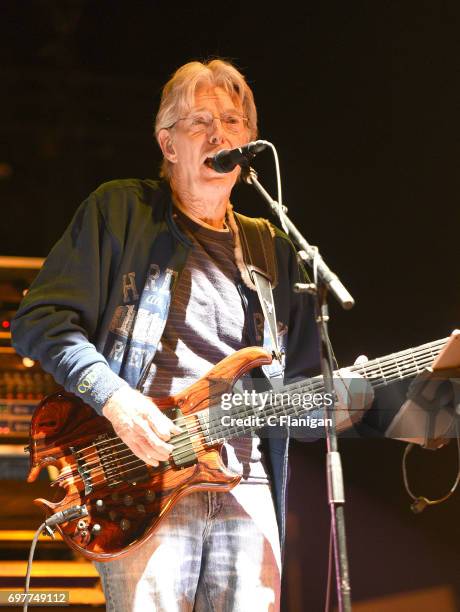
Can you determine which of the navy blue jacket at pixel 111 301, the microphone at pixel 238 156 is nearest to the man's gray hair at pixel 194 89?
the navy blue jacket at pixel 111 301

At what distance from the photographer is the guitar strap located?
2.16m

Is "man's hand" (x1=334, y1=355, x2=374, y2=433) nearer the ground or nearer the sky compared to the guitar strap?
nearer the ground

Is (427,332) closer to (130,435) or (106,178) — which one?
(106,178)

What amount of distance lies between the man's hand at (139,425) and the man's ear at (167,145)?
0.82m

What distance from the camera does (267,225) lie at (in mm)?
2420

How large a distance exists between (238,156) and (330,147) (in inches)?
54.3

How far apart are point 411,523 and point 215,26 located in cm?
208

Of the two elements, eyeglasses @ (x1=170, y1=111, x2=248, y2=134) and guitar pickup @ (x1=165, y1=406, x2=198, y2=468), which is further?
eyeglasses @ (x1=170, y1=111, x2=248, y2=134)

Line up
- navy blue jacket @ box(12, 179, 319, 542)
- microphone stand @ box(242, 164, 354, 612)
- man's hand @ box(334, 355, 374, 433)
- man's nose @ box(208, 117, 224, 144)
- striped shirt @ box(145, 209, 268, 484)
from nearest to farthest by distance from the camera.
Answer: microphone stand @ box(242, 164, 354, 612) → navy blue jacket @ box(12, 179, 319, 542) → striped shirt @ box(145, 209, 268, 484) → man's hand @ box(334, 355, 374, 433) → man's nose @ box(208, 117, 224, 144)

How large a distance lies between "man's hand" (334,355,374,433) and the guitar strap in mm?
173

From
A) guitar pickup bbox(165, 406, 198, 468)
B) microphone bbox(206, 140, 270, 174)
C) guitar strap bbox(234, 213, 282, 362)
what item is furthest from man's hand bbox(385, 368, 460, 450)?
microphone bbox(206, 140, 270, 174)

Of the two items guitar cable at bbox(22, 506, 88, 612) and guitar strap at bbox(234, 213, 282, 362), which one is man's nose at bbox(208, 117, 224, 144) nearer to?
guitar strap at bbox(234, 213, 282, 362)

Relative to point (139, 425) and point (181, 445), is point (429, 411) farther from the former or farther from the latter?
point (139, 425)

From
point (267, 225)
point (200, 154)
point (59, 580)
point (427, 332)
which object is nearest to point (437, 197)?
point (427, 332)
